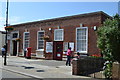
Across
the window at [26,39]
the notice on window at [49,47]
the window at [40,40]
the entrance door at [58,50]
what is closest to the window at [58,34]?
the entrance door at [58,50]

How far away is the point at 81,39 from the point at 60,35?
9.61 feet

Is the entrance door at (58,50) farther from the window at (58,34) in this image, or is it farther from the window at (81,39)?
the window at (81,39)

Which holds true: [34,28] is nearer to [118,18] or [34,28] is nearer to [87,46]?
[87,46]

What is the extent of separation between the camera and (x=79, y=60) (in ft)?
35.7

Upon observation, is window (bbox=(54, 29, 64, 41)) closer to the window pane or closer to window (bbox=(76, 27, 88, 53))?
window (bbox=(76, 27, 88, 53))

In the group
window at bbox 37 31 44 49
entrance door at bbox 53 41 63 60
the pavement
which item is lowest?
the pavement

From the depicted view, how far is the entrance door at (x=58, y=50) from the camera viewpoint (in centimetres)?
1981

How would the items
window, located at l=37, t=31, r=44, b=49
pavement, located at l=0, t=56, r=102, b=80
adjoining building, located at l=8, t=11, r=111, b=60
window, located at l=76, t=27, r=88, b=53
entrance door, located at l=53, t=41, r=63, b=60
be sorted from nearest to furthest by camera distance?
pavement, located at l=0, t=56, r=102, b=80
adjoining building, located at l=8, t=11, r=111, b=60
window, located at l=76, t=27, r=88, b=53
entrance door, located at l=53, t=41, r=63, b=60
window, located at l=37, t=31, r=44, b=49

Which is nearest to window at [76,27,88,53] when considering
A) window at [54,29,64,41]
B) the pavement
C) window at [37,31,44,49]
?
window at [54,29,64,41]

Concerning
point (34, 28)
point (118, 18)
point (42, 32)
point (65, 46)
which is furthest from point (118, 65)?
point (34, 28)

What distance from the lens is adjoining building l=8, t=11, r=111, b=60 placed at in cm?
1733

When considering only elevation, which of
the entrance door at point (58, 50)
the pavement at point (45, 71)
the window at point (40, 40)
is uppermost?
the window at point (40, 40)

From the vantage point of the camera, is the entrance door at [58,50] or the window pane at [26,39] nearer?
the entrance door at [58,50]

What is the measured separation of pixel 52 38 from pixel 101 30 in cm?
1154
